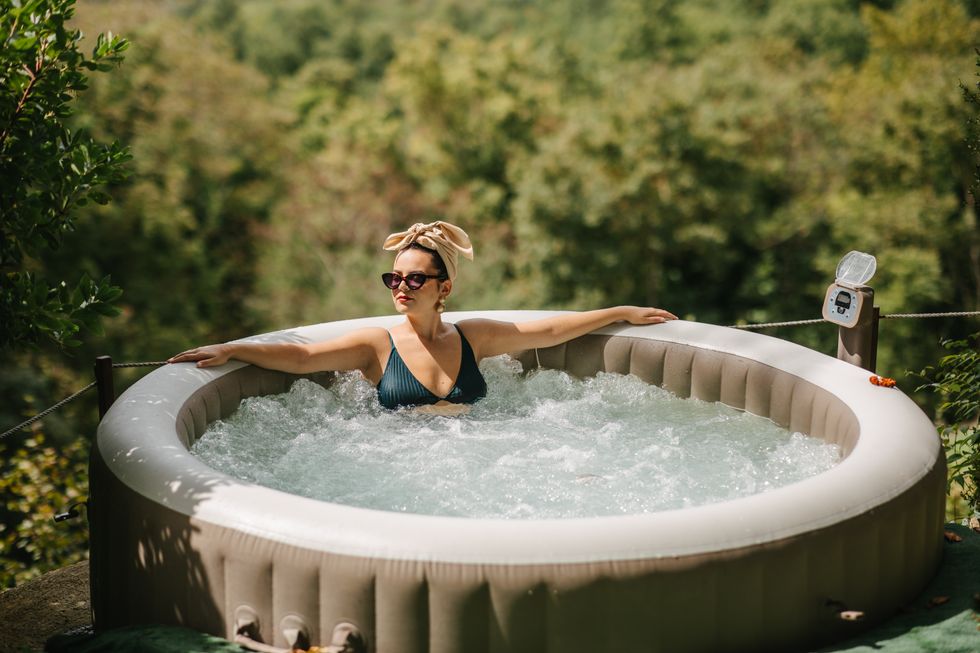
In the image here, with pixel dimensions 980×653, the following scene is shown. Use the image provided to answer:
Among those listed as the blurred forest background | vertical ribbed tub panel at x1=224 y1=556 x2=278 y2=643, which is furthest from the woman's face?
the blurred forest background

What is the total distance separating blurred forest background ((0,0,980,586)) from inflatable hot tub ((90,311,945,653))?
7820mm

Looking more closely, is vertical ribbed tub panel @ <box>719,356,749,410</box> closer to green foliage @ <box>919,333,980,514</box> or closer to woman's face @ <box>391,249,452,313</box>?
green foliage @ <box>919,333,980,514</box>

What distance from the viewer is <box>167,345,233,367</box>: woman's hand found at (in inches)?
127

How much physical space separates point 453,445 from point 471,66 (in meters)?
14.3

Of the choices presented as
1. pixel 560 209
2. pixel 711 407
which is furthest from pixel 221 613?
pixel 560 209

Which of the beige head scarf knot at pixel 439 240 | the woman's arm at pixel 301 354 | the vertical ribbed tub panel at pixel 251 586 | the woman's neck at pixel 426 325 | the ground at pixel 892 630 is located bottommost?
the ground at pixel 892 630

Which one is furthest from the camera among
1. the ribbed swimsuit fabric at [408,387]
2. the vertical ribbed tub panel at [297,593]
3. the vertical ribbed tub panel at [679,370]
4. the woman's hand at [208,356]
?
the vertical ribbed tub panel at [679,370]

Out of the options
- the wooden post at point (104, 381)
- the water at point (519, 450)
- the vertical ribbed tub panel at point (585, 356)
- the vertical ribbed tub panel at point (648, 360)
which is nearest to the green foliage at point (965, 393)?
the water at point (519, 450)

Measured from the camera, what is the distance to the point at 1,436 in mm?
2895

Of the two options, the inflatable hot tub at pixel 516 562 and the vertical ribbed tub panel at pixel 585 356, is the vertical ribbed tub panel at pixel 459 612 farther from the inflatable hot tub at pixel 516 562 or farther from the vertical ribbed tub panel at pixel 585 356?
the vertical ribbed tub panel at pixel 585 356

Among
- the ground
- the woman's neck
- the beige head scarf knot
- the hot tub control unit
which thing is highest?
the beige head scarf knot

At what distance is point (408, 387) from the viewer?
3383 mm

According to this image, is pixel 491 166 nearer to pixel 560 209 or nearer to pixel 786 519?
pixel 560 209

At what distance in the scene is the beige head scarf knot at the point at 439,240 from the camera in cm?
329
